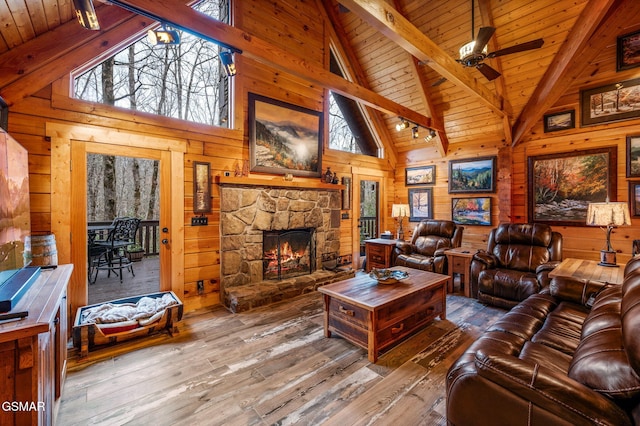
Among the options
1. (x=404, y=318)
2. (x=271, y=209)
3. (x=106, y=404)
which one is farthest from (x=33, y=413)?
(x=271, y=209)

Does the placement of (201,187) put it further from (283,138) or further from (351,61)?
(351,61)

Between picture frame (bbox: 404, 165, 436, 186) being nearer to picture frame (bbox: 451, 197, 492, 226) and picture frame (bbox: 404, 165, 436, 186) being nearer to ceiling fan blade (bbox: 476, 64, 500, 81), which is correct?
picture frame (bbox: 451, 197, 492, 226)

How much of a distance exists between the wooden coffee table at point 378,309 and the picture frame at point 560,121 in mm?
3509

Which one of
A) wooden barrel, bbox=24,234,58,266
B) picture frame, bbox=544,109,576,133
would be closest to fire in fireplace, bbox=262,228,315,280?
wooden barrel, bbox=24,234,58,266

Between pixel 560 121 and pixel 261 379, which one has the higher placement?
pixel 560 121

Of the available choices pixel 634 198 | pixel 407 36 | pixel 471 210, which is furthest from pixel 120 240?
pixel 634 198

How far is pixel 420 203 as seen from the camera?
6.14m

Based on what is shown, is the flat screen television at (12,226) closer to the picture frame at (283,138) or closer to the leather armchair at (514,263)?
the picture frame at (283,138)

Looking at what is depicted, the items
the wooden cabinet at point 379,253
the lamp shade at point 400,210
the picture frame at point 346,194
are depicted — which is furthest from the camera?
the picture frame at point 346,194

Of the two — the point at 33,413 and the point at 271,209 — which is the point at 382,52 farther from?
the point at 33,413

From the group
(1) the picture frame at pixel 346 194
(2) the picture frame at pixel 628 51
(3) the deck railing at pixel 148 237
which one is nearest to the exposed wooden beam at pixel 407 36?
(2) the picture frame at pixel 628 51

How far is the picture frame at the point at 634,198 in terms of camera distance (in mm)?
3832

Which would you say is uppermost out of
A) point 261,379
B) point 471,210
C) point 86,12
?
point 86,12

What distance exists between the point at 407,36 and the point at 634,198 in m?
4.00
